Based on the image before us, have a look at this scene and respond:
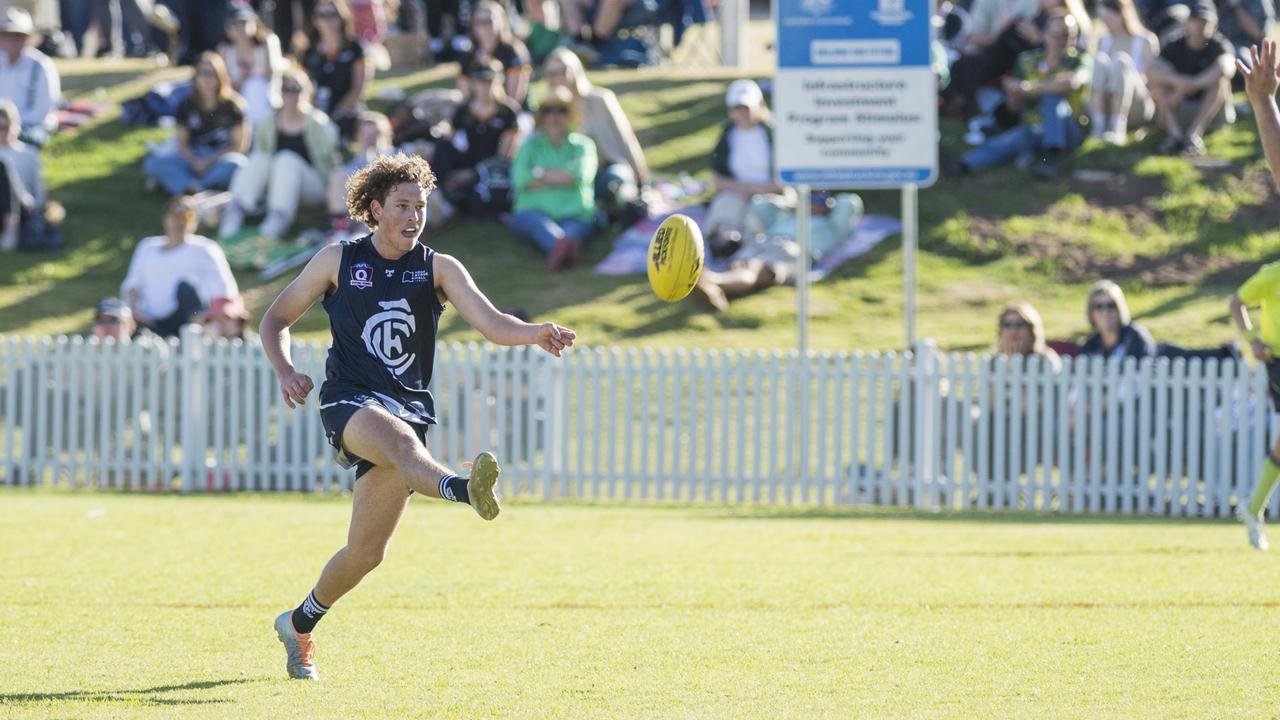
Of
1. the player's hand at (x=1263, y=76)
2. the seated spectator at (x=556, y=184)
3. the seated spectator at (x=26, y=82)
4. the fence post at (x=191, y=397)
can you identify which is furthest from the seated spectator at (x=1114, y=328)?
the seated spectator at (x=26, y=82)

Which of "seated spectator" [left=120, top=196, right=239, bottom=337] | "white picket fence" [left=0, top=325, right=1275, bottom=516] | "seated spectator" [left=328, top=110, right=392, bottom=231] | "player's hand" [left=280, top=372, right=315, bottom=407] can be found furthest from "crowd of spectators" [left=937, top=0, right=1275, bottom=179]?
"player's hand" [left=280, top=372, right=315, bottom=407]

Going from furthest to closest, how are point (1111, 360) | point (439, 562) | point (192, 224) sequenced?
point (192, 224), point (1111, 360), point (439, 562)

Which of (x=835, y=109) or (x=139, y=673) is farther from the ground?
(x=835, y=109)

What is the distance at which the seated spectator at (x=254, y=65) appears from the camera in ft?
66.7

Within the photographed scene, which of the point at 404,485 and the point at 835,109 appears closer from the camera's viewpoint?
Result: the point at 404,485

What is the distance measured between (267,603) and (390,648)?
149cm

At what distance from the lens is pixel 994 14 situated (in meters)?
21.5

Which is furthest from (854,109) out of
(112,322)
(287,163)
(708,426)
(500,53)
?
(287,163)

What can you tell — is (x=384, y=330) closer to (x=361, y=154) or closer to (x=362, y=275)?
(x=362, y=275)

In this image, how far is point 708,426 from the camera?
47.9 ft

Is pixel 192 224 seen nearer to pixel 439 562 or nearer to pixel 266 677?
pixel 439 562

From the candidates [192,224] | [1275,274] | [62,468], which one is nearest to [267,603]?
[1275,274]

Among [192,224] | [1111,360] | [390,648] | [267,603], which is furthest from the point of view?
[192,224]

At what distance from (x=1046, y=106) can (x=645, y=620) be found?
13.3 m
